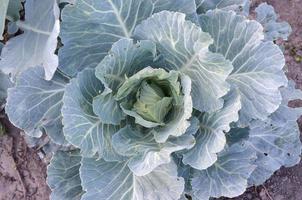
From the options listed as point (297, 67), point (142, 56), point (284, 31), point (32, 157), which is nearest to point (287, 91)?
point (284, 31)

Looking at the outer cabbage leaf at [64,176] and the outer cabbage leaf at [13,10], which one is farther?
the outer cabbage leaf at [13,10]

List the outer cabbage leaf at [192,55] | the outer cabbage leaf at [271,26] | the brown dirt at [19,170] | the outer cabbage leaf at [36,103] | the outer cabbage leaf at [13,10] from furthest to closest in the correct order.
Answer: the brown dirt at [19,170], the outer cabbage leaf at [271,26], the outer cabbage leaf at [13,10], the outer cabbage leaf at [36,103], the outer cabbage leaf at [192,55]

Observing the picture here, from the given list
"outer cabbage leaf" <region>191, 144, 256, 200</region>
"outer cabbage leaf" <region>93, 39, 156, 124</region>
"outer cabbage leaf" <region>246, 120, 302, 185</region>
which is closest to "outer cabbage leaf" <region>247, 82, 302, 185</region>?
"outer cabbage leaf" <region>246, 120, 302, 185</region>

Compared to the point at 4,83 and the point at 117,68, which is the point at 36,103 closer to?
the point at 117,68

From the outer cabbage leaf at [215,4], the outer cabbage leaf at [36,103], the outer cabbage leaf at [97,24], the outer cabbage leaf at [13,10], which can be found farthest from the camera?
the outer cabbage leaf at [13,10]

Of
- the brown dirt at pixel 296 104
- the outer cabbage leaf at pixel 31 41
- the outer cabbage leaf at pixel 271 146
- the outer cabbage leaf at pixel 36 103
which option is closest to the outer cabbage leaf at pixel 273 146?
the outer cabbage leaf at pixel 271 146

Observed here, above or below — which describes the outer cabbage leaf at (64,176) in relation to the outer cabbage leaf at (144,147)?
below

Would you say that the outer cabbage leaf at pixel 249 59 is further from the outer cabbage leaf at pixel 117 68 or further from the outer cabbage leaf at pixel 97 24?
the outer cabbage leaf at pixel 117 68
